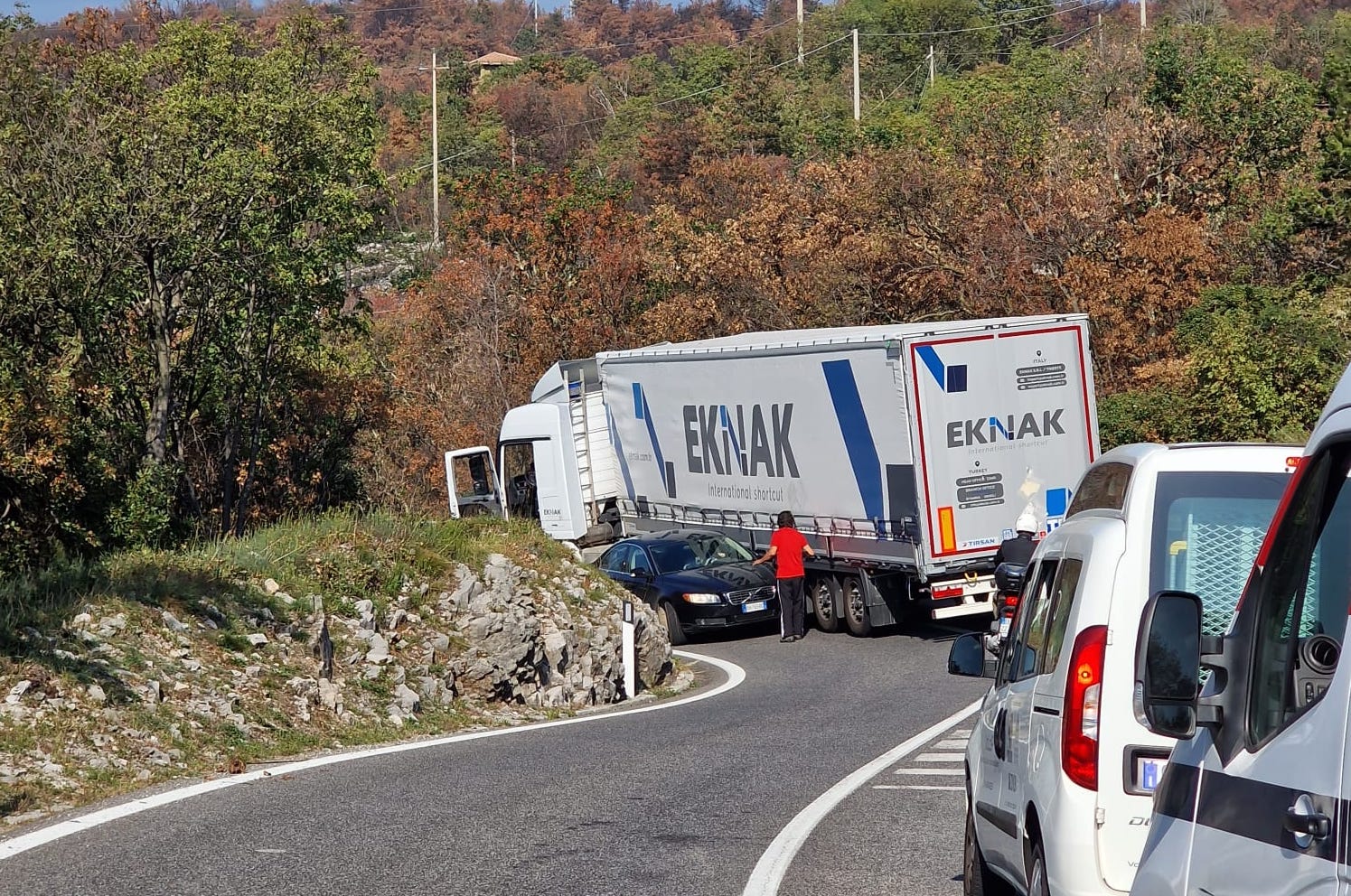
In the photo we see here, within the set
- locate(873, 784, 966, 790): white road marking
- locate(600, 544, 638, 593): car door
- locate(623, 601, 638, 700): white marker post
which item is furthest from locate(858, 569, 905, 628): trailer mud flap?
locate(873, 784, 966, 790): white road marking

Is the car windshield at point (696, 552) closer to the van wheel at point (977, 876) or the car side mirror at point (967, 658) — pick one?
the car side mirror at point (967, 658)

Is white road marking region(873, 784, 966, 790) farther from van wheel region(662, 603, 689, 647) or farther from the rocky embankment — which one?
van wheel region(662, 603, 689, 647)

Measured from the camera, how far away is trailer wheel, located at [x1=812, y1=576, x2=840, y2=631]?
23.6 m

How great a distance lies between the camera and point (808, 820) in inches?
371

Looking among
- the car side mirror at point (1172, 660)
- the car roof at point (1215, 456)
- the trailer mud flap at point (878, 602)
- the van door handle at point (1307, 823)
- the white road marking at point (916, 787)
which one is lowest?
the trailer mud flap at point (878, 602)

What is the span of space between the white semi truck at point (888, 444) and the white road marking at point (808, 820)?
779 centimetres

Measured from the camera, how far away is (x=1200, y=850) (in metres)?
3.51

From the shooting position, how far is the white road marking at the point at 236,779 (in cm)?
852

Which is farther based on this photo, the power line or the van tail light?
the power line

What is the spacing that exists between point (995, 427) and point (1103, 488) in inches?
622

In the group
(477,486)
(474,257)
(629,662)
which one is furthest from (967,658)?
(474,257)

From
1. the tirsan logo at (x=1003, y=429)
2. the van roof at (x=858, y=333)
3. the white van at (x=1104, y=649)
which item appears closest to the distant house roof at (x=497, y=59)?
the van roof at (x=858, y=333)

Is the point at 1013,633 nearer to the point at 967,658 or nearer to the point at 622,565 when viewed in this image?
the point at 967,658

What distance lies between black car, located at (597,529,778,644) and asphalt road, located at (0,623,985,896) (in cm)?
926
